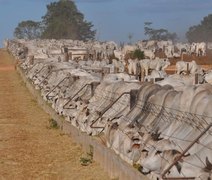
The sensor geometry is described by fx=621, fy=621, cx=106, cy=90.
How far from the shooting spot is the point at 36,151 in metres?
13.1

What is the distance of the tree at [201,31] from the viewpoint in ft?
314

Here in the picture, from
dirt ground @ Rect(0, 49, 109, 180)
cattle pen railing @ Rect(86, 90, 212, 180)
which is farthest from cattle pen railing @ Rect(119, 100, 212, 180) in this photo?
dirt ground @ Rect(0, 49, 109, 180)

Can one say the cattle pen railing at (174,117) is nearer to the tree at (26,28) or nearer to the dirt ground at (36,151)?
the dirt ground at (36,151)

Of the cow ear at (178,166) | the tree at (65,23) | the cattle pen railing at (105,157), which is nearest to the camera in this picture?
the cow ear at (178,166)

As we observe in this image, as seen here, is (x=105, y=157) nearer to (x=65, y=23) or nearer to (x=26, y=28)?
(x=65, y=23)

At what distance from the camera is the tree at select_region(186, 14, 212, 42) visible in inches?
3768

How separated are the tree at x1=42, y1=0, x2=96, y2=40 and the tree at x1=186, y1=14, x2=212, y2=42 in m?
18.0

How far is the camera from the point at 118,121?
40.2 feet

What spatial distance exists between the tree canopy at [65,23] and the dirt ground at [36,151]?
8453 centimetres

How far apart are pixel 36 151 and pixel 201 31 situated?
291ft

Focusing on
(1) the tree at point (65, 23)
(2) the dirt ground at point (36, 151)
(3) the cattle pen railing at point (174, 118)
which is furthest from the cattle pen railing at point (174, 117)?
(1) the tree at point (65, 23)

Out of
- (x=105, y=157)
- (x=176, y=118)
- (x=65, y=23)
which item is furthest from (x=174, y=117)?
(x=65, y=23)

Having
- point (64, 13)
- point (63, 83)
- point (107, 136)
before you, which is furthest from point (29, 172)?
point (64, 13)

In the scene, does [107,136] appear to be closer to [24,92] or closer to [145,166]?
[145,166]
